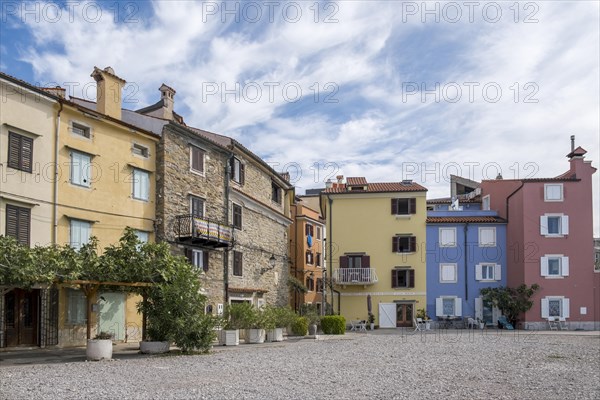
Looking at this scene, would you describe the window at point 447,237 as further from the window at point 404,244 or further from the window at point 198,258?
the window at point 198,258

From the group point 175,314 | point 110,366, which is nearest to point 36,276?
point 110,366

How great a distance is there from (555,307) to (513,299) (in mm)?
2992

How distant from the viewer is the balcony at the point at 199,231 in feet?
98.5

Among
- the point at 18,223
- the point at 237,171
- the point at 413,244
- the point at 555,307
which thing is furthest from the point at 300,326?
the point at 555,307

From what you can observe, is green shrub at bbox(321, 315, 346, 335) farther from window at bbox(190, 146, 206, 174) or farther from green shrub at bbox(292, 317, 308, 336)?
window at bbox(190, 146, 206, 174)

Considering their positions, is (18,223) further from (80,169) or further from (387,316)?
(387,316)

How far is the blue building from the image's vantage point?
44.8 meters

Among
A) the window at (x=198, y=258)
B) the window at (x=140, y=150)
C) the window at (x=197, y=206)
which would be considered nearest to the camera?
the window at (x=140, y=150)

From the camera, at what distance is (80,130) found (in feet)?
85.1

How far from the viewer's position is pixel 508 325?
4281 centimetres

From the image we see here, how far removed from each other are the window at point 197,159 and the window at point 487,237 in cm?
2235

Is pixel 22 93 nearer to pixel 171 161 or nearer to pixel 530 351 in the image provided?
pixel 171 161

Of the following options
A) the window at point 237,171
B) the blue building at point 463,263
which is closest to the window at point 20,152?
the window at point 237,171

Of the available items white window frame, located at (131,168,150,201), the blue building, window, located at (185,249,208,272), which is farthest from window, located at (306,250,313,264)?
white window frame, located at (131,168,150,201)
